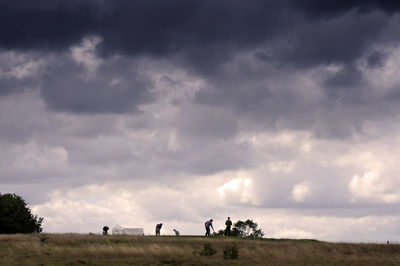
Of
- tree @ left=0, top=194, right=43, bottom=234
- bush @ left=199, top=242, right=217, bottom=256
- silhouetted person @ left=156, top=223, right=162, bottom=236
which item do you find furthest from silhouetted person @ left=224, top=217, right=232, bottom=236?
tree @ left=0, top=194, right=43, bottom=234

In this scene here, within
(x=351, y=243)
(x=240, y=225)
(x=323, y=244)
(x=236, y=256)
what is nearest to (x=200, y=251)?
(x=236, y=256)

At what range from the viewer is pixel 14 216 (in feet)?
326

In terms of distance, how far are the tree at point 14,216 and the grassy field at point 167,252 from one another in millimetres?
42166

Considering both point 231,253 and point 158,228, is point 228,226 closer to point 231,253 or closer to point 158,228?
point 158,228

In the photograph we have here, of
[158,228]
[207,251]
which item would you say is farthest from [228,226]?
[207,251]

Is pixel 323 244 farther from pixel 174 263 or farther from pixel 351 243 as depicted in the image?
pixel 174 263

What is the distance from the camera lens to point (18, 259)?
44562 mm

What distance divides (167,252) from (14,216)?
5838 centimetres

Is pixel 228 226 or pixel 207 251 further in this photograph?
pixel 228 226

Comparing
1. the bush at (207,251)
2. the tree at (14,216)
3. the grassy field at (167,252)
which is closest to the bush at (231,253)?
the grassy field at (167,252)

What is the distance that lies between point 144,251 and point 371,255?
68.6 ft

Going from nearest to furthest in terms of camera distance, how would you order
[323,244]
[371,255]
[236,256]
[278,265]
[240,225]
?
[278,265] → [236,256] → [371,255] → [323,244] → [240,225]

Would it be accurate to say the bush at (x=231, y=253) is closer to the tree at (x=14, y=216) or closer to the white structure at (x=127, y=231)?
the white structure at (x=127, y=231)

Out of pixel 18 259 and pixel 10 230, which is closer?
pixel 18 259
